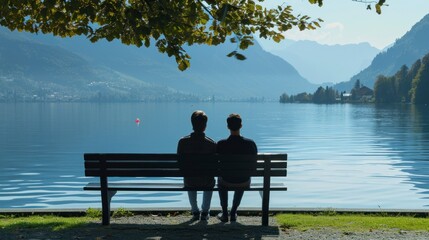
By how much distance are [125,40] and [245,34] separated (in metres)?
2.54

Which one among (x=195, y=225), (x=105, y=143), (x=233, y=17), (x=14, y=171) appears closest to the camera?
(x=195, y=225)

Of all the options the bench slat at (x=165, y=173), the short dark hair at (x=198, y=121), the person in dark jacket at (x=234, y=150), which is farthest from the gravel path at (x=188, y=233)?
the short dark hair at (x=198, y=121)

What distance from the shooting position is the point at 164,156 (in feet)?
35.2

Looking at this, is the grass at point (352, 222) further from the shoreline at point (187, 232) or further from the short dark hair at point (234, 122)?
the short dark hair at point (234, 122)

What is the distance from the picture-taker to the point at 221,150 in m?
11.4

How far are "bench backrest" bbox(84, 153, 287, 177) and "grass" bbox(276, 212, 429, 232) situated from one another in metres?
1.04

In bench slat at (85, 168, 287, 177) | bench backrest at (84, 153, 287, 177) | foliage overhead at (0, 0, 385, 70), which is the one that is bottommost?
bench slat at (85, 168, 287, 177)

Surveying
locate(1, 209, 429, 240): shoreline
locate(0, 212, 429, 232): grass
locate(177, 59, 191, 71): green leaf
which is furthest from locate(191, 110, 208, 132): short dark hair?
locate(0, 212, 429, 232): grass

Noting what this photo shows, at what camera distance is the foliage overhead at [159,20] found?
9883 mm

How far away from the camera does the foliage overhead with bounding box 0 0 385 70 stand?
9.88 m

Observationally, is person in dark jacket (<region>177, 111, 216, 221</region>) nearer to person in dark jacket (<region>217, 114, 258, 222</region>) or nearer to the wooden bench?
person in dark jacket (<region>217, 114, 258, 222</region>)

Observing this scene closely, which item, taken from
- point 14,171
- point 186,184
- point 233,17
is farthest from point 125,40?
point 14,171

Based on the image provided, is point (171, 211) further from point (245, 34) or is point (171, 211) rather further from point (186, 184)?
point (245, 34)

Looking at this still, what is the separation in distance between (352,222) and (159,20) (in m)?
5.24
